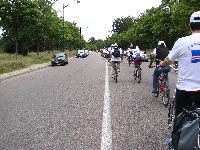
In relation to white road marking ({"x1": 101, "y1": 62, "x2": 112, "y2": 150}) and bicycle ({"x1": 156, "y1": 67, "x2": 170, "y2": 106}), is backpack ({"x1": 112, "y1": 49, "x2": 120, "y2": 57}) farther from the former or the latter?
white road marking ({"x1": 101, "y1": 62, "x2": 112, "y2": 150})

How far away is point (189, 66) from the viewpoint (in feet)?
17.5

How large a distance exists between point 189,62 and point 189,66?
1.9 inches

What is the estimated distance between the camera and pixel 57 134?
8.15 metres

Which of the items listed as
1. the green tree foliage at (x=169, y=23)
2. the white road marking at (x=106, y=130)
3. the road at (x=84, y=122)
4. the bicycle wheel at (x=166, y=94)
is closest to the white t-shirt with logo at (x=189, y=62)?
the road at (x=84, y=122)

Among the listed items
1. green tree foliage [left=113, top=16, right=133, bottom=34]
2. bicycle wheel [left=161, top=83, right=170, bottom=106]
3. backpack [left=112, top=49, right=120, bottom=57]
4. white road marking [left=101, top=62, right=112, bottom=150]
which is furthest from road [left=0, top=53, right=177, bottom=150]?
green tree foliage [left=113, top=16, right=133, bottom=34]

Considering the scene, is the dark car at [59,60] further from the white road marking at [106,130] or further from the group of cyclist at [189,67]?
the group of cyclist at [189,67]

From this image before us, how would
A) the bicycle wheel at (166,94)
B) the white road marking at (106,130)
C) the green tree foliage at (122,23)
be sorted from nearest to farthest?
the white road marking at (106,130), the bicycle wheel at (166,94), the green tree foliage at (122,23)

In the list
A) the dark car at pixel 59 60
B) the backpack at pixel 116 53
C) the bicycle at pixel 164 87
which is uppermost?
the backpack at pixel 116 53

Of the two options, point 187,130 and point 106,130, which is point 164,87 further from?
point 187,130

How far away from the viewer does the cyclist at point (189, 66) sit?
17.3 feet

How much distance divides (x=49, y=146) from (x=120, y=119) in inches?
107

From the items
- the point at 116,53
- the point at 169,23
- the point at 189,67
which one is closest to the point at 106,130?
the point at 189,67

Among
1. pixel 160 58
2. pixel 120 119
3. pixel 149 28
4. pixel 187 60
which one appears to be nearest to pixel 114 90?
pixel 160 58

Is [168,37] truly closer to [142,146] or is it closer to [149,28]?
[149,28]
